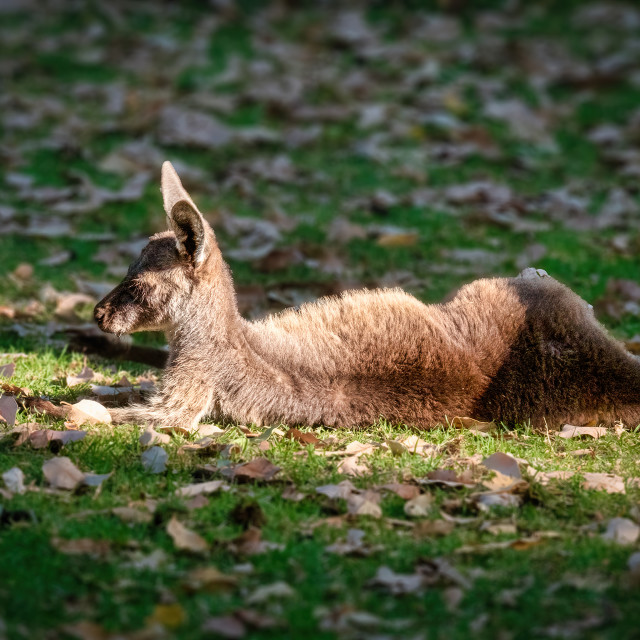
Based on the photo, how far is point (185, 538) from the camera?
3912mm

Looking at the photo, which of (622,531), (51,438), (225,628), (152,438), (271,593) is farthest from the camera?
(152,438)

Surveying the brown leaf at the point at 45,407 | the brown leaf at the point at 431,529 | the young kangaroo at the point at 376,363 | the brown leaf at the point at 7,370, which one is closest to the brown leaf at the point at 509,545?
the brown leaf at the point at 431,529

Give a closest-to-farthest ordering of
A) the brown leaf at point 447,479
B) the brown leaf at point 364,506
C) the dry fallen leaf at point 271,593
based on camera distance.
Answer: the dry fallen leaf at point 271,593 < the brown leaf at point 364,506 < the brown leaf at point 447,479

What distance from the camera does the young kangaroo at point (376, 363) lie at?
5.11m

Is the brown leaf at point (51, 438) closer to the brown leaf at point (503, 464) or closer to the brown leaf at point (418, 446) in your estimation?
the brown leaf at point (418, 446)

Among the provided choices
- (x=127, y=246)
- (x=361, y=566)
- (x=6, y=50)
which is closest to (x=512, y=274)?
(x=127, y=246)

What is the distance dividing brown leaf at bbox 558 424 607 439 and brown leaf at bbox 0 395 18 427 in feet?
8.90

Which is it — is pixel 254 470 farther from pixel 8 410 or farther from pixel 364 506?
pixel 8 410

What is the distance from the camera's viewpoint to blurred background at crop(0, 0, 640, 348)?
785cm

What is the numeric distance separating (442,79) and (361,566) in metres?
8.88

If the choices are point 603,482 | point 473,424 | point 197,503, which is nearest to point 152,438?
point 197,503

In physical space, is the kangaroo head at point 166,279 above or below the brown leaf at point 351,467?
above

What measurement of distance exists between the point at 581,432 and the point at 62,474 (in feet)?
→ 8.29

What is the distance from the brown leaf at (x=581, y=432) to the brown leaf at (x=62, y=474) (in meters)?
2.37
